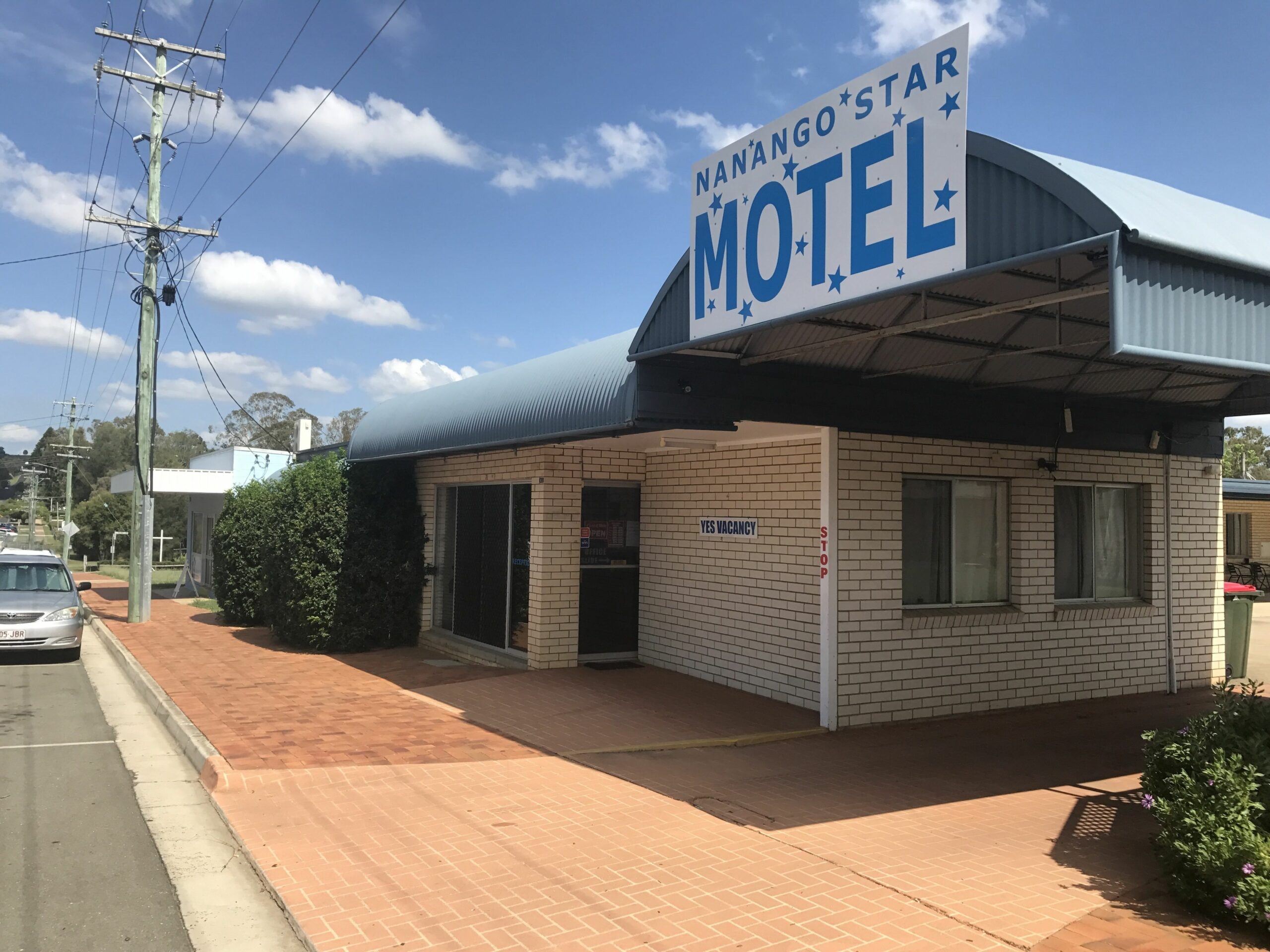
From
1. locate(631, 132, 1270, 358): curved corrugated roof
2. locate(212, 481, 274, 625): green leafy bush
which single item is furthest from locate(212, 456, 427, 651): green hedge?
locate(631, 132, 1270, 358): curved corrugated roof

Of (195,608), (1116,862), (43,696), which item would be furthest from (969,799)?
(195,608)

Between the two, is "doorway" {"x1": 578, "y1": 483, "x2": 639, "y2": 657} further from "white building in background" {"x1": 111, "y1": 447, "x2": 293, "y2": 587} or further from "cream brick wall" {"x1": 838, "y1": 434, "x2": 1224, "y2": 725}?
"white building in background" {"x1": 111, "y1": 447, "x2": 293, "y2": 587}

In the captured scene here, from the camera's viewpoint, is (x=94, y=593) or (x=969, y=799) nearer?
(x=969, y=799)

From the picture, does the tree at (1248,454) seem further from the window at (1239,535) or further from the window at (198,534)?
the window at (198,534)

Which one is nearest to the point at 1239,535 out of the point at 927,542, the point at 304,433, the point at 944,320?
the point at 927,542

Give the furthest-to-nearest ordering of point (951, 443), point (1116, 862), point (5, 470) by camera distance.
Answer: point (5, 470)
point (951, 443)
point (1116, 862)

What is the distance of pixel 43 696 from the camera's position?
1137 cm

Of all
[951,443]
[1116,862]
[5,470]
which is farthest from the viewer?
[5,470]

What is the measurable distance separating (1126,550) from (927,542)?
11.1 ft

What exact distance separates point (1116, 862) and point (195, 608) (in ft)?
69.0

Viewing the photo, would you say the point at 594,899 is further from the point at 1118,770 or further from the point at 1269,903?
the point at 1118,770

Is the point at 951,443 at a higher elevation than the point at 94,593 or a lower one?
higher

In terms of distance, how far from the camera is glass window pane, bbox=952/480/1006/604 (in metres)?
10.2

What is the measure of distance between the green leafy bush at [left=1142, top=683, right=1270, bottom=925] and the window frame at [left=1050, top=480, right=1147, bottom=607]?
18.2 feet
